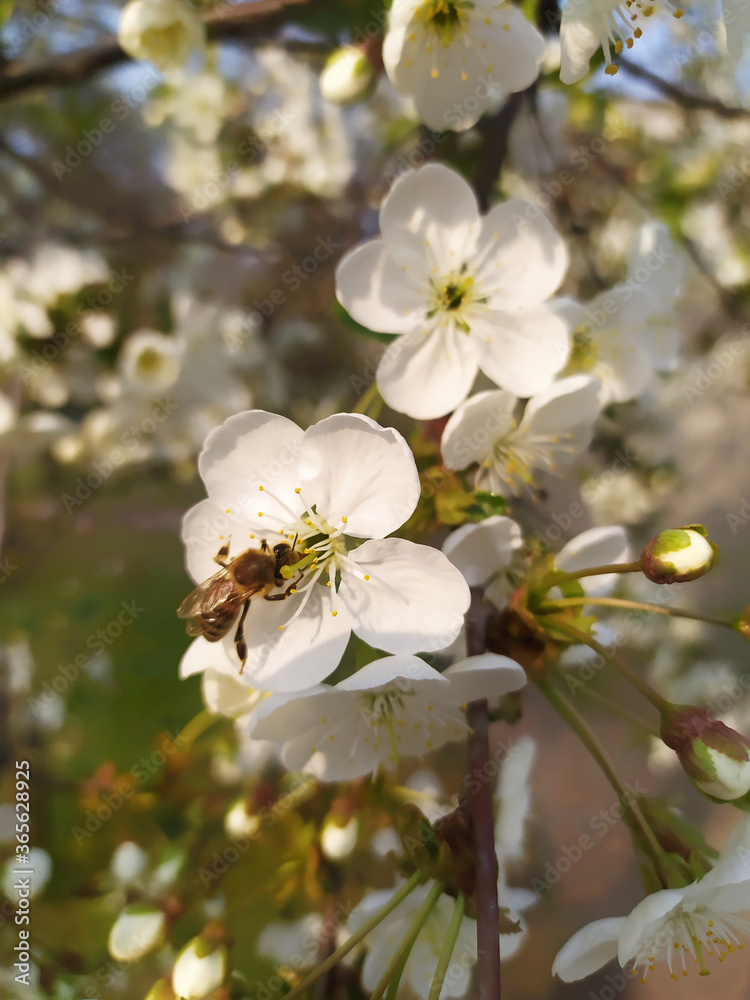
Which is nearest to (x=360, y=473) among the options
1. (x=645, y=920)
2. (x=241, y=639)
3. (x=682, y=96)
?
(x=241, y=639)

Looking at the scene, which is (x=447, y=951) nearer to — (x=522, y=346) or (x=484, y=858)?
(x=484, y=858)

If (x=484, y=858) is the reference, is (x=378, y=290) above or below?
above

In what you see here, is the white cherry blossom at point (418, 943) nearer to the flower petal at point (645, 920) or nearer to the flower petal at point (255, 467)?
the flower petal at point (645, 920)

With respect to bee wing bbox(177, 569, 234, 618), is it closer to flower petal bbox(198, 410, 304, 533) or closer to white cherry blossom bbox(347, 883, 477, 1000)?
flower petal bbox(198, 410, 304, 533)

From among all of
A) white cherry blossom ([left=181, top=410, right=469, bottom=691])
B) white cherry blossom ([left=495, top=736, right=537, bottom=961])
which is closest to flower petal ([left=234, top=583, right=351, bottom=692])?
white cherry blossom ([left=181, top=410, right=469, bottom=691])

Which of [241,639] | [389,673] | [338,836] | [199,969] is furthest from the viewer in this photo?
[338,836]

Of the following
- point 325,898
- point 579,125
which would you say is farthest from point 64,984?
point 579,125

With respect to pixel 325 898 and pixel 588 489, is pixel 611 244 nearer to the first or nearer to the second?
pixel 588 489
